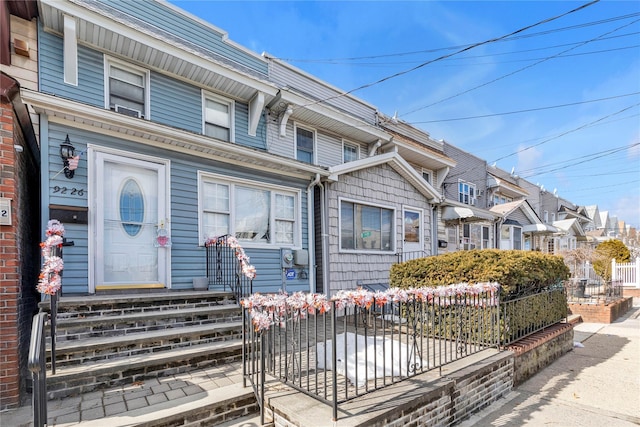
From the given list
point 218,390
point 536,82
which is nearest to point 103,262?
point 218,390

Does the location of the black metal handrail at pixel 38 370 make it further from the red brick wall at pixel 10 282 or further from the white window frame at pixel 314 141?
the white window frame at pixel 314 141

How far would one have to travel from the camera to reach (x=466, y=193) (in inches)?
619

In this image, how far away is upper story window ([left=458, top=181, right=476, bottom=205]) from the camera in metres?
15.4

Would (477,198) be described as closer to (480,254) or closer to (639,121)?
(639,121)

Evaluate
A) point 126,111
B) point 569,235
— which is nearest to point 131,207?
point 126,111

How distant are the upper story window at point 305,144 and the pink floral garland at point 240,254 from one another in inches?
147

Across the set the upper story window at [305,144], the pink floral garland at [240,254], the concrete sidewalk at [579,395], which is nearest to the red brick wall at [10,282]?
the pink floral garland at [240,254]

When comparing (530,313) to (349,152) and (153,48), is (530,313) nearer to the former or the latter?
(349,152)

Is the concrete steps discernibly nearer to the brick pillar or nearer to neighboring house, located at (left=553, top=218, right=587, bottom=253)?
the brick pillar

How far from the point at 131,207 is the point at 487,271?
575 cm

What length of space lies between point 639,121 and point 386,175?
7.45m

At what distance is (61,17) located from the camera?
5281 millimetres

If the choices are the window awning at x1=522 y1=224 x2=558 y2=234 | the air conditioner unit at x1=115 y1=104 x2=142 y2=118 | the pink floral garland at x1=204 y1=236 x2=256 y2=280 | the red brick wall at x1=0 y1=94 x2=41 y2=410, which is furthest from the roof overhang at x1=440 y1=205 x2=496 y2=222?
the red brick wall at x1=0 y1=94 x2=41 y2=410

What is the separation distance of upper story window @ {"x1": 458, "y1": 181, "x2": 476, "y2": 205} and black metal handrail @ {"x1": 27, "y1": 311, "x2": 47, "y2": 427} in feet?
50.4
